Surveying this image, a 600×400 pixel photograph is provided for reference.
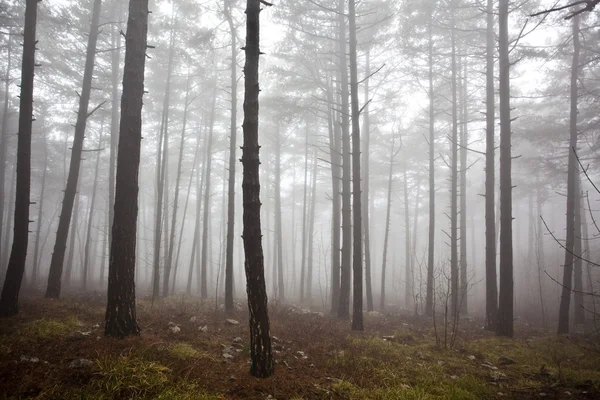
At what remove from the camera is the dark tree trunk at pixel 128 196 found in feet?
19.6

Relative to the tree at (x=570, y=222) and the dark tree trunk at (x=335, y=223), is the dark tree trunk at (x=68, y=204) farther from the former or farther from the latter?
the tree at (x=570, y=222)

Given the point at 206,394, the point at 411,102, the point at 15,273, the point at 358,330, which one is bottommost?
the point at 358,330

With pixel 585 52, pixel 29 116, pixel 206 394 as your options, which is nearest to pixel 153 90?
pixel 29 116

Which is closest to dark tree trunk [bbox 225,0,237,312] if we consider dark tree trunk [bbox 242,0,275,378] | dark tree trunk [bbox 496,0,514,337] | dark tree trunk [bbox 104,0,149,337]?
dark tree trunk [bbox 104,0,149,337]

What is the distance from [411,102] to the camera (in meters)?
17.6

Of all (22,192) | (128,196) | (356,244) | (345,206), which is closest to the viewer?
(128,196)

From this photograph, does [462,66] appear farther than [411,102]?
No

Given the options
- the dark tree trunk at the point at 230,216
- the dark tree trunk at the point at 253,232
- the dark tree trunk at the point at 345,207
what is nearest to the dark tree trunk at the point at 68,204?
the dark tree trunk at the point at 230,216

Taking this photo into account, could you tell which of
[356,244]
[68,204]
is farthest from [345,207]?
[68,204]

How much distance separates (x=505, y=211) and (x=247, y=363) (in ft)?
29.3

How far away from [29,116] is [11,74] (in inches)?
645

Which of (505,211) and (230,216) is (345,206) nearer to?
(230,216)

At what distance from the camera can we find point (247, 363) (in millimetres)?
5422

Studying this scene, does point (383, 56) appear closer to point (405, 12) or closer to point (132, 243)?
point (405, 12)
